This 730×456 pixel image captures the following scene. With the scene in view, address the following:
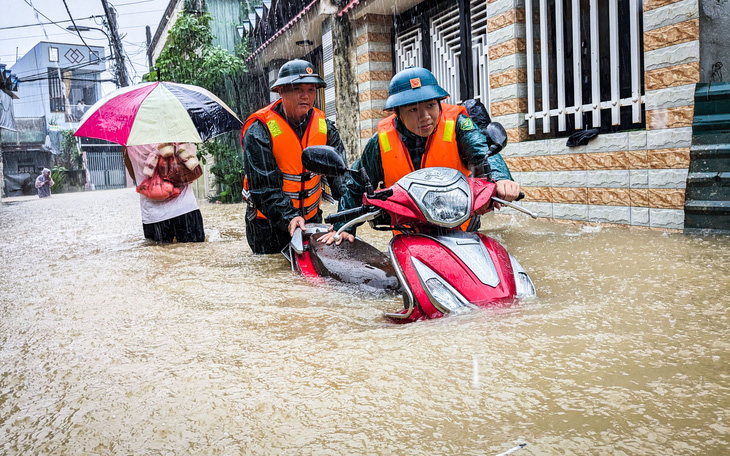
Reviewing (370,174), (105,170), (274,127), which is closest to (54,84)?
(105,170)

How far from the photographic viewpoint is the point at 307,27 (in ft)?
40.1

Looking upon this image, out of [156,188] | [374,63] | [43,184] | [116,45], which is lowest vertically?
[156,188]

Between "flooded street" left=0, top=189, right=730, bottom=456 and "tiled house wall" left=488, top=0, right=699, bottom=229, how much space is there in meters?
1.53

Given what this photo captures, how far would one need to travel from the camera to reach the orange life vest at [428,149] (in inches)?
140

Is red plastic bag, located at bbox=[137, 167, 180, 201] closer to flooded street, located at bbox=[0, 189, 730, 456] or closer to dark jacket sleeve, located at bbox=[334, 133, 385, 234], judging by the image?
flooded street, located at bbox=[0, 189, 730, 456]

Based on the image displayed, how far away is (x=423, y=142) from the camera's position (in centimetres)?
360

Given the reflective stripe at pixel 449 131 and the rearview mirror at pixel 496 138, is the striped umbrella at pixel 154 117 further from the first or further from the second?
the rearview mirror at pixel 496 138

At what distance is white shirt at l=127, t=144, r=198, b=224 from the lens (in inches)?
264

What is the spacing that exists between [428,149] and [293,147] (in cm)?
166

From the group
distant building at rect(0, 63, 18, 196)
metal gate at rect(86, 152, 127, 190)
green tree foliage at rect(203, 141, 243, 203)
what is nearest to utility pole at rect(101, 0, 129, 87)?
distant building at rect(0, 63, 18, 196)

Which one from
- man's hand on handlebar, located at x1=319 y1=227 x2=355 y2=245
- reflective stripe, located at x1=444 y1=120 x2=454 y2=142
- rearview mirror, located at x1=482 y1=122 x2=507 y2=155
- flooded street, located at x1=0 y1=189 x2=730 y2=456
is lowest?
flooded street, located at x1=0 y1=189 x2=730 y2=456

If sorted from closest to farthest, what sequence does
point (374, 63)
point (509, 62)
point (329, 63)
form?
point (509, 62), point (374, 63), point (329, 63)

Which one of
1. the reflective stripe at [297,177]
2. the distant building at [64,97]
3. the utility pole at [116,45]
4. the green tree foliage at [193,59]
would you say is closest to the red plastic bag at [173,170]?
the reflective stripe at [297,177]

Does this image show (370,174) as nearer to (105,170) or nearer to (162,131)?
(162,131)
